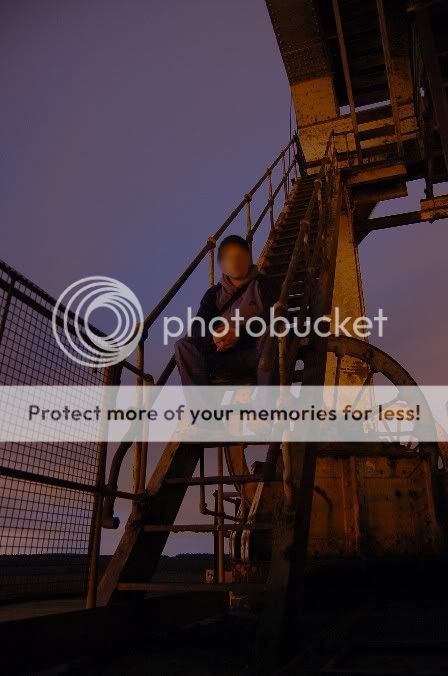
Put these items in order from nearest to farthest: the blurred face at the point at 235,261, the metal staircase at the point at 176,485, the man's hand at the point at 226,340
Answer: the metal staircase at the point at 176,485 → the man's hand at the point at 226,340 → the blurred face at the point at 235,261

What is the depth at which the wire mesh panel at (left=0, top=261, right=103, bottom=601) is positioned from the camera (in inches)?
102

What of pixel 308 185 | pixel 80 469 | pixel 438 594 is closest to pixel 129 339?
pixel 80 469

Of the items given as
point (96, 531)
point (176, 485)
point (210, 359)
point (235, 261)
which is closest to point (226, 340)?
point (210, 359)

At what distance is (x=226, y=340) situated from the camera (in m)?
4.36

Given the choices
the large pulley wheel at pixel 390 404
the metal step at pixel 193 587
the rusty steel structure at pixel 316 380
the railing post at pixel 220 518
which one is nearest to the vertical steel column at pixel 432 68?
the rusty steel structure at pixel 316 380

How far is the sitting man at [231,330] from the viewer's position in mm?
4199

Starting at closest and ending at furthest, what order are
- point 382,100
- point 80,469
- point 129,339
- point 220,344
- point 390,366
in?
1. point 80,469
2. point 129,339
3. point 220,344
4. point 390,366
5. point 382,100

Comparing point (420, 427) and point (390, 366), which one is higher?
point (390, 366)

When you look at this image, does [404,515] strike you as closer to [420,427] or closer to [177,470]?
[420,427]

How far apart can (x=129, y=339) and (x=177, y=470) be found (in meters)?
1.11

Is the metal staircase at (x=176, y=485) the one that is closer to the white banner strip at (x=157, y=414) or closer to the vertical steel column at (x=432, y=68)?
the white banner strip at (x=157, y=414)

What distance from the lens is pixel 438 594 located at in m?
5.68

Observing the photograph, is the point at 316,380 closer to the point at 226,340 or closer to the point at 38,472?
the point at 226,340

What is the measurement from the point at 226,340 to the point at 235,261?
Answer: 0.80 m
